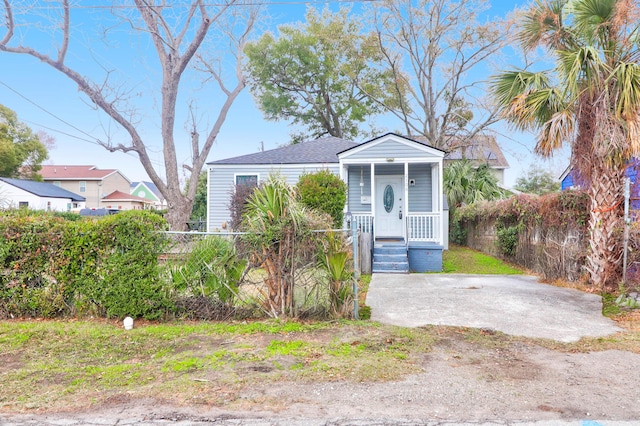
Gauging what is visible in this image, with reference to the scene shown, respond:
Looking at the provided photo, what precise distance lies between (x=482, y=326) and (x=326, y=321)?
7.11 ft

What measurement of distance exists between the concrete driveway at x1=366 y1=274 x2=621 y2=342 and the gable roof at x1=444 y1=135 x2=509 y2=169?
13113 millimetres

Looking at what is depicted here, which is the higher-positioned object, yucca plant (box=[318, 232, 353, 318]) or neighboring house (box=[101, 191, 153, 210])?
neighboring house (box=[101, 191, 153, 210])

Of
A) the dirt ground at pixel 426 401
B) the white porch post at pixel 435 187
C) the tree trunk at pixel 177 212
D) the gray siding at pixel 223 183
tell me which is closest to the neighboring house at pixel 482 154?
the white porch post at pixel 435 187

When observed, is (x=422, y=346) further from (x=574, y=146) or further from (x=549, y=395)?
Answer: (x=574, y=146)

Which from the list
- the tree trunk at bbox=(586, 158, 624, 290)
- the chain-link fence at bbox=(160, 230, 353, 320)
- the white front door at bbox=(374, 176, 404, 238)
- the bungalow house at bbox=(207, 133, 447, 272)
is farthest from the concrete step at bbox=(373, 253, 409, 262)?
the chain-link fence at bbox=(160, 230, 353, 320)

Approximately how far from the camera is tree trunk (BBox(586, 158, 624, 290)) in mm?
7383

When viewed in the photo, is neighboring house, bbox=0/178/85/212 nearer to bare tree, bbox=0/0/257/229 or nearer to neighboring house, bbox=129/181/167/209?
bare tree, bbox=0/0/257/229

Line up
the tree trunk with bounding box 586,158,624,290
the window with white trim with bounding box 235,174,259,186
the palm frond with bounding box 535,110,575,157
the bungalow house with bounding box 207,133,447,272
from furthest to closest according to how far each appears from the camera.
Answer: the window with white trim with bounding box 235,174,259,186
the bungalow house with bounding box 207,133,447,272
the tree trunk with bounding box 586,158,624,290
the palm frond with bounding box 535,110,575,157

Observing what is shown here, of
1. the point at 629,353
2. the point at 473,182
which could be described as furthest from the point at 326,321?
the point at 473,182

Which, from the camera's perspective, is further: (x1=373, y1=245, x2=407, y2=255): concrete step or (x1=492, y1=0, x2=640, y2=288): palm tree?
(x1=373, y1=245, x2=407, y2=255): concrete step

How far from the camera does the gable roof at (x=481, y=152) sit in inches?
862

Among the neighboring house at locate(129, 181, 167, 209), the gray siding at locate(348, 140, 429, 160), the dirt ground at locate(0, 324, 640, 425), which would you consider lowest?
the dirt ground at locate(0, 324, 640, 425)

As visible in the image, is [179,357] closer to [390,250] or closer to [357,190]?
[390,250]

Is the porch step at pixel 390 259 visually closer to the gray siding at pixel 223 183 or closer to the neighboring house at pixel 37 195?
the gray siding at pixel 223 183
